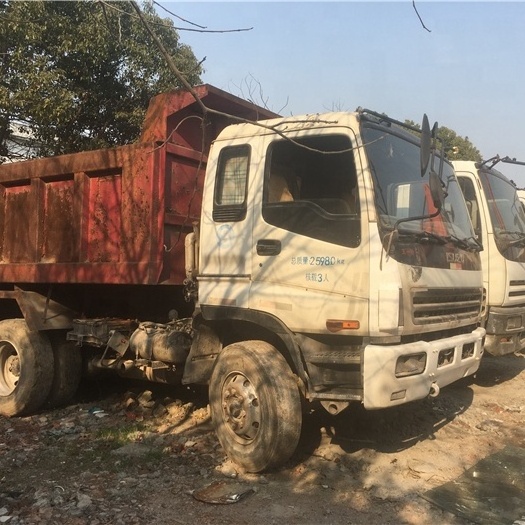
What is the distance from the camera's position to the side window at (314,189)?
4000mm

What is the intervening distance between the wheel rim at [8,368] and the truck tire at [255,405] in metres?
2.77

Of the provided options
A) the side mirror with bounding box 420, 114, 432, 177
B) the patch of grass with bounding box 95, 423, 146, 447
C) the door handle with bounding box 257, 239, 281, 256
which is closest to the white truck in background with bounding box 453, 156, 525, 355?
the side mirror with bounding box 420, 114, 432, 177

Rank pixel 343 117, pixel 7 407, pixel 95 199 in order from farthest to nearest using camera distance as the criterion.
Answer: pixel 7 407 < pixel 95 199 < pixel 343 117

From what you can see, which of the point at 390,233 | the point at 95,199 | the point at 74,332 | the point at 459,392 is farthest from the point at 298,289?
the point at 459,392

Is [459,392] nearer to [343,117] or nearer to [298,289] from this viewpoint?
[298,289]

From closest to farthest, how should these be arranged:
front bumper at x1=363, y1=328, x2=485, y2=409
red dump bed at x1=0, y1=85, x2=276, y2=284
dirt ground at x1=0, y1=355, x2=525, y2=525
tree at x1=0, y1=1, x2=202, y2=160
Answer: dirt ground at x1=0, y1=355, x2=525, y2=525
front bumper at x1=363, y1=328, x2=485, y2=409
red dump bed at x1=0, y1=85, x2=276, y2=284
tree at x1=0, y1=1, x2=202, y2=160

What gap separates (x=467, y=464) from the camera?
4.50 m

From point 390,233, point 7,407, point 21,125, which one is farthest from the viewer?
point 21,125

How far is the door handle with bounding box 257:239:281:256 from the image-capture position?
4242mm

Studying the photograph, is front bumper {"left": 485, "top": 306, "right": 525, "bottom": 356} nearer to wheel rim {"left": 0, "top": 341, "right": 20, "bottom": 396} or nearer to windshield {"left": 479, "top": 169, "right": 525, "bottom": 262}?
windshield {"left": 479, "top": 169, "right": 525, "bottom": 262}

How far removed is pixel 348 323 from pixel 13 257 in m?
3.91

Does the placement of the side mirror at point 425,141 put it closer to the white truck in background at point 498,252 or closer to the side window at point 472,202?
the white truck in background at point 498,252

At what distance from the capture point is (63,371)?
19.6 feet

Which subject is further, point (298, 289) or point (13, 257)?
point (13, 257)
